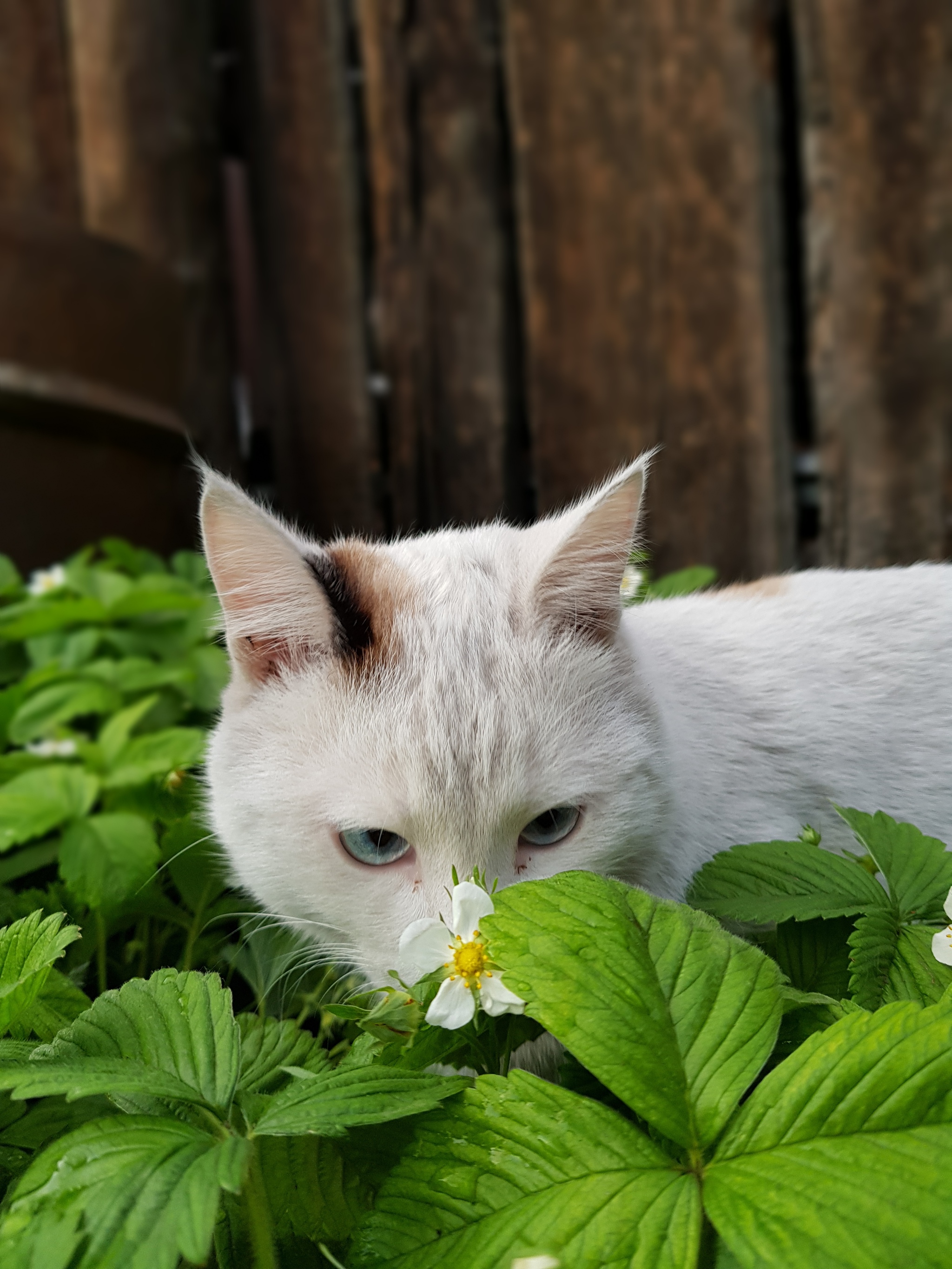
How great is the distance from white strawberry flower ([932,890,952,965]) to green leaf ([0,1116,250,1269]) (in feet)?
2.17

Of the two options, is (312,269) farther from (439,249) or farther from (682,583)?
(682,583)

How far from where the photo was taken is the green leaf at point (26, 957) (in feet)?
2.90

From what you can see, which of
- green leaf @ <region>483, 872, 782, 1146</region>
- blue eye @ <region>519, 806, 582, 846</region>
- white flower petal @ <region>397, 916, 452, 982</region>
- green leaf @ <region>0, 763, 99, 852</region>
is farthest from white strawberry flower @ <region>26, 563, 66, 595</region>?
green leaf @ <region>483, 872, 782, 1146</region>

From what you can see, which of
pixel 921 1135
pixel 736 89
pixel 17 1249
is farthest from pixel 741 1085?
pixel 736 89

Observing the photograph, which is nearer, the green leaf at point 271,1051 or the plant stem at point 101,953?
the green leaf at point 271,1051

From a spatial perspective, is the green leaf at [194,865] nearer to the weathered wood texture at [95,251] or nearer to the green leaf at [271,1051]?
the green leaf at [271,1051]

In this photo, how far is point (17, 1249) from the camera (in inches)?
27.3

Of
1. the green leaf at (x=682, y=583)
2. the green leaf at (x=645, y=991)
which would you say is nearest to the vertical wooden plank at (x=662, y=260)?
the green leaf at (x=682, y=583)

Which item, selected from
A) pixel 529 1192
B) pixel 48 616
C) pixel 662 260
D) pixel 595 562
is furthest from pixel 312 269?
pixel 529 1192

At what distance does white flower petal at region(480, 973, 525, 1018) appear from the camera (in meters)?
0.88

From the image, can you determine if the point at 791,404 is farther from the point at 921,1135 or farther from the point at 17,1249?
the point at 17,1249

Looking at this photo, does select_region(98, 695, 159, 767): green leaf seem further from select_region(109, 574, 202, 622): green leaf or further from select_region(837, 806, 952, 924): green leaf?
select_region(837, 806, 952, 924): green leaf

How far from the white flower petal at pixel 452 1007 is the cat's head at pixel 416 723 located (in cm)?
17

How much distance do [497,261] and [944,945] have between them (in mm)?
2413
